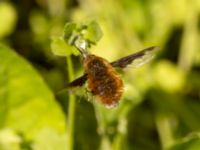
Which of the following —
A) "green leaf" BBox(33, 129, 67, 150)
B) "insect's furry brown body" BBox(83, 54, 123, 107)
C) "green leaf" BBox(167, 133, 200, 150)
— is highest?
"insect's furry brown body" BBox(83, 54, 123, 107)

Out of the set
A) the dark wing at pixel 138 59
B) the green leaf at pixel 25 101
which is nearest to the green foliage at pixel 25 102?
the green leaf at pixel 25 101

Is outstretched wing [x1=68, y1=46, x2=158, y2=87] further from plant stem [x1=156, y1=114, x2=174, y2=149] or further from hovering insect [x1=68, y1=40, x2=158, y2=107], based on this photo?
plant stem [x1=156, y1=114, x2=174, y2=149]

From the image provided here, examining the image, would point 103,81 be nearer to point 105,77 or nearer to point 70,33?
point 105,77

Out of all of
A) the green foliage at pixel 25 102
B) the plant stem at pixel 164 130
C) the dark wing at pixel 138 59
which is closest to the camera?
the dark wing at pixel 138 59

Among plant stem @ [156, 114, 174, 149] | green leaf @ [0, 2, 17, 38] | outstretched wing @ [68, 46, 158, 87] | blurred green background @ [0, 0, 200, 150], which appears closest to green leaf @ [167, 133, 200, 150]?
blurred green background @ [0, 0, 200, 150]

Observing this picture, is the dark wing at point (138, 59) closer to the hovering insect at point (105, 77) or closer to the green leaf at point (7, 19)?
the hovering insect at point (105, 77)

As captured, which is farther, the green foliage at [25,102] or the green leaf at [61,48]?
the green foliage at [25,102]

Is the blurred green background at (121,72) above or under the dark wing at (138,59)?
under

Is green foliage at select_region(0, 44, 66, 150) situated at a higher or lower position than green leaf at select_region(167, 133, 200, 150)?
higher
